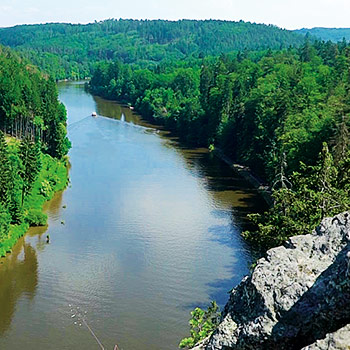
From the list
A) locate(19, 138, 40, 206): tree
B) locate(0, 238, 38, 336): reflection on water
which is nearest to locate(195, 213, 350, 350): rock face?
locate(0, 238, 38, 336): reflection on water

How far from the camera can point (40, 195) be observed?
39438 mm

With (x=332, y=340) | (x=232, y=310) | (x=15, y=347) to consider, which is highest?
(x=332, y=340)

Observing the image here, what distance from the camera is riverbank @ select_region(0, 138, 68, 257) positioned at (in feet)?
104

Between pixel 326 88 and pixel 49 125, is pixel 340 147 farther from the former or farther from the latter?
pixel 49 125

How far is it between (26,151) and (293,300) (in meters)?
31.4

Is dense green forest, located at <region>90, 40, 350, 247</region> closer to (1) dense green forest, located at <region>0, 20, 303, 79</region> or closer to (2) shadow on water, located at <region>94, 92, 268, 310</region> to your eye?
(2) shadow on water, located at <region>94, 92, 268, 310</region>

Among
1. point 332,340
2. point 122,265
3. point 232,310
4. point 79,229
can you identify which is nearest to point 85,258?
point 122,265

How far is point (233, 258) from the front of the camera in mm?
29750

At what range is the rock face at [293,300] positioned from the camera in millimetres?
5913

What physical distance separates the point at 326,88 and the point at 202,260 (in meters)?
36.6

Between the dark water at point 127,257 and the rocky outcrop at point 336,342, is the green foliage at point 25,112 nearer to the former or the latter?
the dark water at point 127,257

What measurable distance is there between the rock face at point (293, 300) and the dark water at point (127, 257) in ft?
50.4

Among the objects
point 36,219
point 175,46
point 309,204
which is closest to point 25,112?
point 36,219

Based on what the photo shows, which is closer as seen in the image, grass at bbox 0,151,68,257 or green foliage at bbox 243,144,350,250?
green foliage at bbox 243,144,350,250
